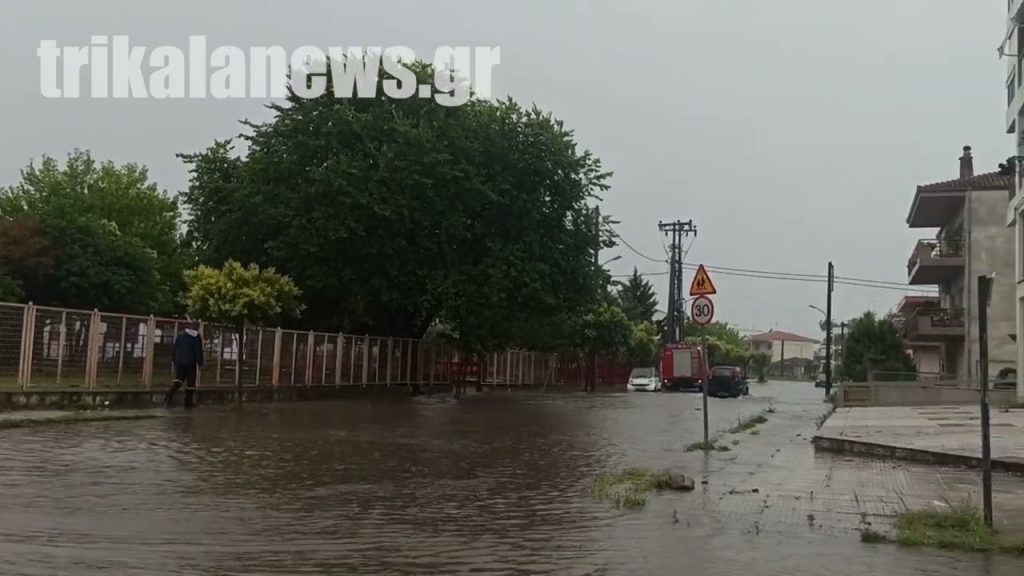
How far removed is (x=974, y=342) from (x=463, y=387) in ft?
74.7

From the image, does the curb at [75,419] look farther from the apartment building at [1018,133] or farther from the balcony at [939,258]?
the balcony at [939,258]

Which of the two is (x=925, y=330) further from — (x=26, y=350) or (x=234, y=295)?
(x=26, y=350)

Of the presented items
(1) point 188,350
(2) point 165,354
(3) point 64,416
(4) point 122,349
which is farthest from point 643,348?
(3) point 64,416

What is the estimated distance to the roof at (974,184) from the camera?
43.3 meters

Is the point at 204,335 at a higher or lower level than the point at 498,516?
higher

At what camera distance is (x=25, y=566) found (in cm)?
613

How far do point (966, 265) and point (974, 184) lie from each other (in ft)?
12.8

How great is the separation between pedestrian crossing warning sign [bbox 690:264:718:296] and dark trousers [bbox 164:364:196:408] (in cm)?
1187

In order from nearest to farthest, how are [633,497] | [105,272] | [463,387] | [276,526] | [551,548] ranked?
[551,548], [276,526], [633,497], [105,272], [463,387]

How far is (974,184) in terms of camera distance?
145 ft

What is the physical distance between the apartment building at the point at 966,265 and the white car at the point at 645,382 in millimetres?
14039

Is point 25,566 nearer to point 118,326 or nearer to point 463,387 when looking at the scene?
point 118,326

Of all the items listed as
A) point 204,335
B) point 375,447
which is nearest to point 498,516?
point 375,447

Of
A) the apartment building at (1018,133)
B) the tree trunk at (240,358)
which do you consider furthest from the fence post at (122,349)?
the apartment building at (1018,133)
